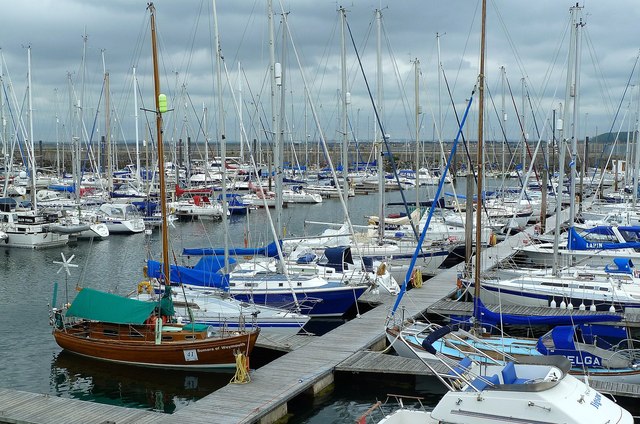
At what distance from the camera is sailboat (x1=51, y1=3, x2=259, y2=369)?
2148 centimetres

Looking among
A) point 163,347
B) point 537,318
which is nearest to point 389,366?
point 537,318

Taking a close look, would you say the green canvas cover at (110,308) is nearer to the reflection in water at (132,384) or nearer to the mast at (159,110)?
the mast at (159,110)

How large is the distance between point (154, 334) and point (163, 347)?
0.75m

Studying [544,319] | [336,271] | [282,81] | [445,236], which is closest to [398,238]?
[445,236]

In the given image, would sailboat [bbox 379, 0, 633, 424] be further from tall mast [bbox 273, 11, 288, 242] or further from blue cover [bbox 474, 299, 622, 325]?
tall mast [bbox 273, 11, 288, 242]

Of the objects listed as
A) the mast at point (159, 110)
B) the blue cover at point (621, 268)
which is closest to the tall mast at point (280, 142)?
the mast at point (159, 110)

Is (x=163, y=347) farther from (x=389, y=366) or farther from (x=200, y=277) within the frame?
(x=389, y=366)

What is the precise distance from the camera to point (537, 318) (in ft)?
76.5

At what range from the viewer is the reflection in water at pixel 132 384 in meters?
20.5

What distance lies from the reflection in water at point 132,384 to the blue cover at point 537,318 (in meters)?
7.67

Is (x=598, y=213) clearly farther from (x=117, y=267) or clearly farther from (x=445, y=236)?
(x=117, y=267)

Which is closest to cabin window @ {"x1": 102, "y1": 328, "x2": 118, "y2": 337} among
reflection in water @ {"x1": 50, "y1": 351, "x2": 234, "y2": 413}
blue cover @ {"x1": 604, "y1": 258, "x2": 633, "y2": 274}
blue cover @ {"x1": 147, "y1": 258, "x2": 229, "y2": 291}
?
reflection in water @ {"x1": 50, "y1": 351, "x2": 234, "y2": 413}

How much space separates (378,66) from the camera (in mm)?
35656

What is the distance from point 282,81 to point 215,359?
12736 millimetres
